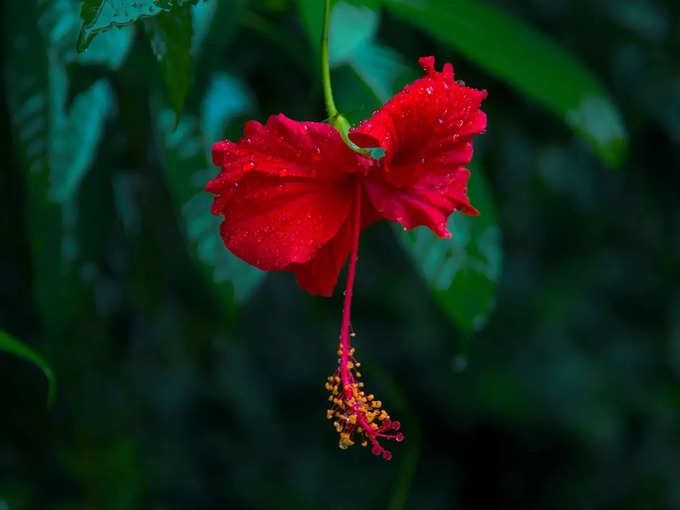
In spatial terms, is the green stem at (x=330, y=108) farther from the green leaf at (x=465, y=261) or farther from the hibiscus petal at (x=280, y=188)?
the green leaf at (x=465, y=261)

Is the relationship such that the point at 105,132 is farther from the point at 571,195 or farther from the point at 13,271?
the point at 571,195

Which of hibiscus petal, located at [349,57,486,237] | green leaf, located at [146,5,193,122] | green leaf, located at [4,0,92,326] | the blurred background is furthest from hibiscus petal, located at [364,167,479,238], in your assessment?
green leaf, located at [4,0,92,326]

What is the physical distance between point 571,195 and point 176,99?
4.50 feet

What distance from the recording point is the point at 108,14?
1.36 ft

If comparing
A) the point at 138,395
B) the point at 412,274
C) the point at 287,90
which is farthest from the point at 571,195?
the point at 138,395

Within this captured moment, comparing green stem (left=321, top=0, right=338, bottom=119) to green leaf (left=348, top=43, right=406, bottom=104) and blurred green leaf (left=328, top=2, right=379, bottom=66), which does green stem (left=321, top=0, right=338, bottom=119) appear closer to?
blurred green leaf (left=328, top=2, right=379, bottom=66)

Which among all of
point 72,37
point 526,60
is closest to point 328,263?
point 72,37

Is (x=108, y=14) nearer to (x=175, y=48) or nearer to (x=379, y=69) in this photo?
(x=175, y=48)

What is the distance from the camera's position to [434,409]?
67.6 inches

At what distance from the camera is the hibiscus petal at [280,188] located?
1.56 feet

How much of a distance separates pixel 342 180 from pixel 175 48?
0.16 meters

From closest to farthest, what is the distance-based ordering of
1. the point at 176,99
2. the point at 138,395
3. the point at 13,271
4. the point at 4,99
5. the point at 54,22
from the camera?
1. the point at 176,99
2. the point at 54,22
3. the point at 4,99
4. the point at 13,271
5. the point at 138,395

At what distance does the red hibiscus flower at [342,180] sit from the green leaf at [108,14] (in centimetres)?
10

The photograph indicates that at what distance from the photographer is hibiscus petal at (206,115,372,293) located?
48cm
